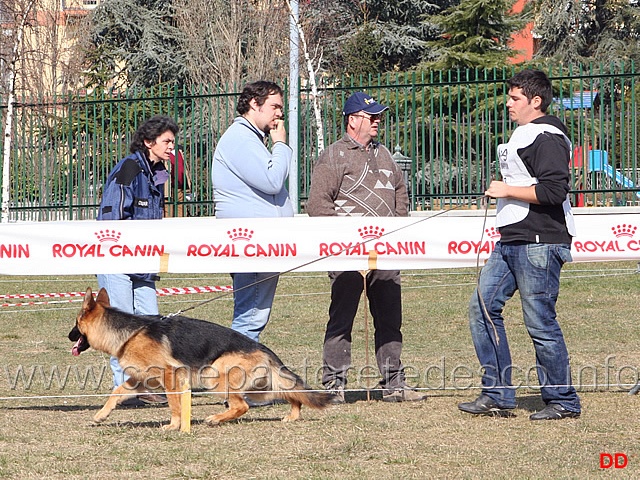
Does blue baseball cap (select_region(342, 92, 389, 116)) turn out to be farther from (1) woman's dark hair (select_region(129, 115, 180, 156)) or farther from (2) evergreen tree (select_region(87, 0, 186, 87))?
(2) evergreen tree (select_region(87, 0, 186, 87))

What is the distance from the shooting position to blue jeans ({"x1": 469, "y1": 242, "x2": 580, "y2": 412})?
585 cm

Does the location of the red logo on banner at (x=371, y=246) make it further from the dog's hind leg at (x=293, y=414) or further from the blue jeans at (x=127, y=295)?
the blue jeans at (x=127, y=295)

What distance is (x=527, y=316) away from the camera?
19.5ft

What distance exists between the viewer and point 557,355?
19.3 ft

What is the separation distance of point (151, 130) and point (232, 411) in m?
2.04

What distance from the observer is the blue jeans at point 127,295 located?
6.82m

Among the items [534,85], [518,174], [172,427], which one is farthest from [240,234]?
[534,85]

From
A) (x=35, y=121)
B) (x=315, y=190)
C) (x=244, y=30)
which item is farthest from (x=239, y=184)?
(x=244, y=30)

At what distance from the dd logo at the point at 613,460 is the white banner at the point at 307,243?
191 cm

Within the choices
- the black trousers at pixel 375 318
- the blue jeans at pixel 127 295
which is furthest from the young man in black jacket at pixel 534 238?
the blue jeans at pixel 127 295

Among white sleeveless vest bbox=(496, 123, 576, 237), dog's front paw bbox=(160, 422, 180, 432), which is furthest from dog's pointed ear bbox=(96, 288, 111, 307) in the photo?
white sleeveless vest bbox=(496, 123, 576, 237)

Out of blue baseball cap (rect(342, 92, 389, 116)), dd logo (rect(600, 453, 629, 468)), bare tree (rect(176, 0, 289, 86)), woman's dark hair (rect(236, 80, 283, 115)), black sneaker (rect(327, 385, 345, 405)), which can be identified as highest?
bare tree (rect(176, 0, 289, 86))

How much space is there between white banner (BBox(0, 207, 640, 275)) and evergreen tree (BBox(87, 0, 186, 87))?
26.8 metres

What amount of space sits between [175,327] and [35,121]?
12.3 meters
